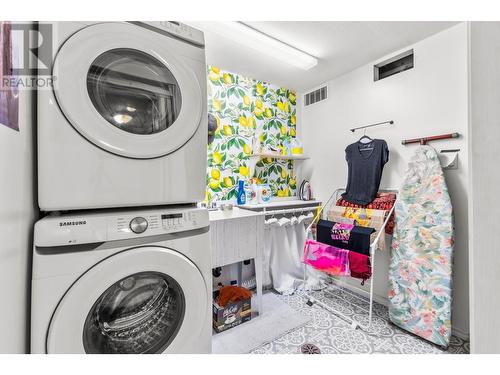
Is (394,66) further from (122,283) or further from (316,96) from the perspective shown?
(122,283)

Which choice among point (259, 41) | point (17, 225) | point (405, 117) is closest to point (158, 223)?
point (17, 225)

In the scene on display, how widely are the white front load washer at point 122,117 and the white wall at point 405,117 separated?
1835 millimetres

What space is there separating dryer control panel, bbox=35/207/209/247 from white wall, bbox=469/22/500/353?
3.14 feet

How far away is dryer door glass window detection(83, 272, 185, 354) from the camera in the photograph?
88 cm

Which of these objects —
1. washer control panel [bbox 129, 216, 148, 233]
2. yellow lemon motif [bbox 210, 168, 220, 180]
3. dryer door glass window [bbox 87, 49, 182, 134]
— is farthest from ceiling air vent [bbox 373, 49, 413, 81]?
washer control panel [bbox 129, 216, 148, 233]

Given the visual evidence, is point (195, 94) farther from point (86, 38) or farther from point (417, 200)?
point (417, 200)

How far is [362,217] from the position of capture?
202 cm

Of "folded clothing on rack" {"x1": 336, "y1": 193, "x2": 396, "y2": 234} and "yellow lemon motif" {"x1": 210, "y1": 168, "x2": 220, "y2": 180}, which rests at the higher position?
"yellow lemon motif" {"x1": 210, "y1": 168, "x2": 220, "y2": 180}

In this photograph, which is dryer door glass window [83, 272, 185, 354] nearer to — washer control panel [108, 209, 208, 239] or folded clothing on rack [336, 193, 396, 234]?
washer control panel [108, 209, 208, 239]

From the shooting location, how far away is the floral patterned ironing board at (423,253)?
1.57m

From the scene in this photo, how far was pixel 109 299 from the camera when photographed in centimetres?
89

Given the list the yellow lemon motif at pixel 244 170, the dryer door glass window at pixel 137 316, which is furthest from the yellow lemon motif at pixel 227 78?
the dryer door glass window at pixel 137 316

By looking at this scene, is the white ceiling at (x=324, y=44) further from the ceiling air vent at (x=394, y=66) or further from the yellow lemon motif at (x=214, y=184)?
the yellow lemon motif at (x=214, y=184)
